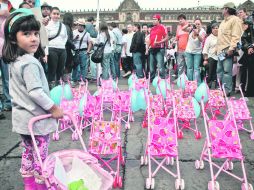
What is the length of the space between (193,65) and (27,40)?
658 centimetres

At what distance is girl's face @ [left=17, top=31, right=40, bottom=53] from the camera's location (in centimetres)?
249

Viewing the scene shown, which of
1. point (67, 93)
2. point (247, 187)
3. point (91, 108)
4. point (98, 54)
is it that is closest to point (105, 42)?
point (98, 54)

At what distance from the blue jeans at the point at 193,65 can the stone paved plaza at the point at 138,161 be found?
312 cm

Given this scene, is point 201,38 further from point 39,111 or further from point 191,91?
point 39,111

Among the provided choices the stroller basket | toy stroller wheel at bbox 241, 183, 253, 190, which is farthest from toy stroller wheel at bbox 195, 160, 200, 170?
the stroller basket

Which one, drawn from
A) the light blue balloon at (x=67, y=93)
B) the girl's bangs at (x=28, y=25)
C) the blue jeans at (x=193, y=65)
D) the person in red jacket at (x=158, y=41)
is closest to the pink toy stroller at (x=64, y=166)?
the girl's bangs at (x=28, y=25)

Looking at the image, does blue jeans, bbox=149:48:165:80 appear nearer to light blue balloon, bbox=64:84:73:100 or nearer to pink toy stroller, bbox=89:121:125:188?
light blue balloon, bbox=64:84:73:100

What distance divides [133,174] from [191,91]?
340cm

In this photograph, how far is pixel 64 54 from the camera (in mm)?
6965

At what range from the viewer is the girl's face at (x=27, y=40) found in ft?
8.16

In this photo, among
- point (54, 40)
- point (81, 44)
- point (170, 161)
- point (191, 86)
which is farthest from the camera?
point (81, 44)

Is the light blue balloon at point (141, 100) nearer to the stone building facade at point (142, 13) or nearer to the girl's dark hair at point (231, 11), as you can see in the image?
the girl's dark hair at point (231, 11)

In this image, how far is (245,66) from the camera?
7852 millimetres

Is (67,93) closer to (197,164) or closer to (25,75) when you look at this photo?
(197,164)
